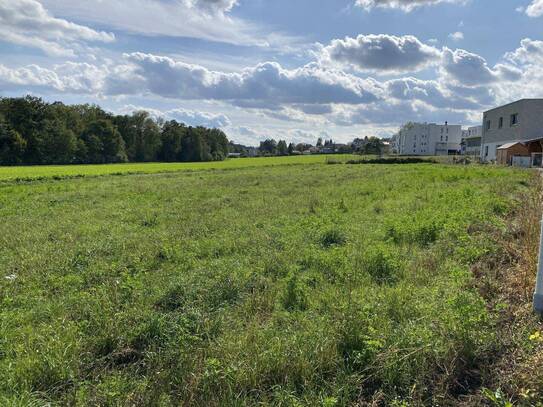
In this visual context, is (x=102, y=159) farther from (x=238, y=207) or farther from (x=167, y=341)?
(x=167, y=341)

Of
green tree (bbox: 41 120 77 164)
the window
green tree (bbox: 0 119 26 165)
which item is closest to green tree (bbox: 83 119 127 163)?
green tree (bbox: 41 120 77 164)

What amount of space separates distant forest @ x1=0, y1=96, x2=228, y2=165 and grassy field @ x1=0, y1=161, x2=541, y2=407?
74.0 metres

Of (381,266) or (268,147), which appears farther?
(268,147)

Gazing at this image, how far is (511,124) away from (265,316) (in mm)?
59654

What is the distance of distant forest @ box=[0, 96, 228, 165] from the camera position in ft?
238

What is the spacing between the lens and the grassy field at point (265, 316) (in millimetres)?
3686

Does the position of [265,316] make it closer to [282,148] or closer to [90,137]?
[90,137]

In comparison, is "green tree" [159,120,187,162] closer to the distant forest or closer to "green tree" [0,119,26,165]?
the distant forest

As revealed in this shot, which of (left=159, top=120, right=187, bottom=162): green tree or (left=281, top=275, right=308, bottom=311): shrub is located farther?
(left=159, top=120, right=187, bottom=162): green tree

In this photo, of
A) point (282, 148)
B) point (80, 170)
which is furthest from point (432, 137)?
point (80, 170)

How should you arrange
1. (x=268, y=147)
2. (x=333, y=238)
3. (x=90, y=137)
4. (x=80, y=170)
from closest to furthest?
(x=333, y=238)
(x=80, y=170)
(x=90, y=137)
(x=268, y=147)

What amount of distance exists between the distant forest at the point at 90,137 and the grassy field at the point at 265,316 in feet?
243

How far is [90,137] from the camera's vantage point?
85625 millimetres

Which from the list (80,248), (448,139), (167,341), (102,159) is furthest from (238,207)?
(448,139)
